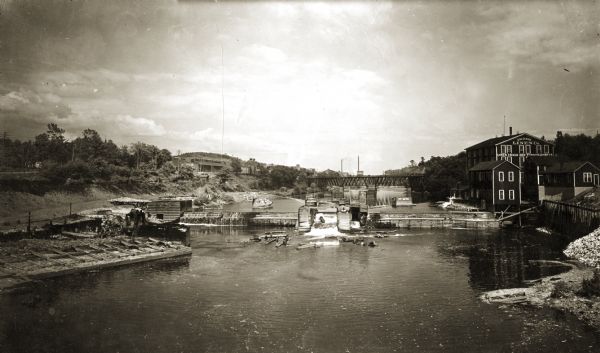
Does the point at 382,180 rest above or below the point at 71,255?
above

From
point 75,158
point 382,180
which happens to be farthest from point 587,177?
point 75,158

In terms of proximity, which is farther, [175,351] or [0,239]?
[0,239]

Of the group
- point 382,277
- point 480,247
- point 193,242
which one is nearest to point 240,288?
point 382,277

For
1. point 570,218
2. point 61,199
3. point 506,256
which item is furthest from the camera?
point 61,199

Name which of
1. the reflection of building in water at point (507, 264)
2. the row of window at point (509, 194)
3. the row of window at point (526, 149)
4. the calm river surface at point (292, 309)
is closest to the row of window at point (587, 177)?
the row of window at point (509, 194)

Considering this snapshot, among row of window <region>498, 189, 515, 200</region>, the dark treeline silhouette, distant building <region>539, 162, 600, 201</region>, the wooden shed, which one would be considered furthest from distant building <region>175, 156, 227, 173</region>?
distant building <region>539, 162, 600, 201</region>

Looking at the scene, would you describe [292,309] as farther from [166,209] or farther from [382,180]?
[382,180]

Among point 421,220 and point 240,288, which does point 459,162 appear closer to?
point 421,220
